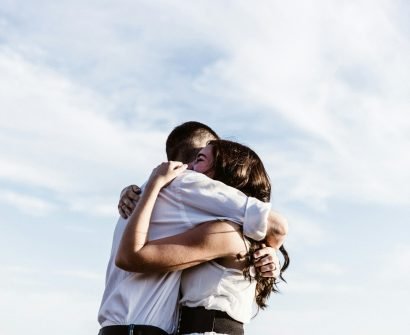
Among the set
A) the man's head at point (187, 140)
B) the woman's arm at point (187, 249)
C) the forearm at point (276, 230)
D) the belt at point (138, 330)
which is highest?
the man's head at point (187, 140)

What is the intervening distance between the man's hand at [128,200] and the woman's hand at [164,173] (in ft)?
0.76

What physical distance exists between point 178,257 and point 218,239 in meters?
0.25

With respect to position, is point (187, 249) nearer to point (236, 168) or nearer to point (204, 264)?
point (204, 264)

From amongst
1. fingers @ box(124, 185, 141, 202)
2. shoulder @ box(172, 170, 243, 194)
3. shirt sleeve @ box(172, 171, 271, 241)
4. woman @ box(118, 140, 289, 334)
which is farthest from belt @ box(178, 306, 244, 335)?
fingers @ box(124, 185, 141, 202)

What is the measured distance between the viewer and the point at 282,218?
4.32 metres

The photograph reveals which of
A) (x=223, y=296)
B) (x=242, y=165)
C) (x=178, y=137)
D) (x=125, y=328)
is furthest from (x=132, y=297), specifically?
(x=178, y=137)

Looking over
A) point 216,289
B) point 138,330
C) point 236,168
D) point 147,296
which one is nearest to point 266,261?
point 216,289

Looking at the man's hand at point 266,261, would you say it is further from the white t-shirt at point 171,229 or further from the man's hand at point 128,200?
the man's hand at point 128,200

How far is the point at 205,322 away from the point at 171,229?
0.59 metres

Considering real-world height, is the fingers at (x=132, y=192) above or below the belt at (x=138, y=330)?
above

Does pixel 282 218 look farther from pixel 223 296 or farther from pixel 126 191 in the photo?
pixel 126 191

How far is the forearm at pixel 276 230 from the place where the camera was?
425 cm

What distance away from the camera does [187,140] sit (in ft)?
18.8

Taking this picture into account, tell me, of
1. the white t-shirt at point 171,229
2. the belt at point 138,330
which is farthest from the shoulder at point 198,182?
the belt at point 138,330
